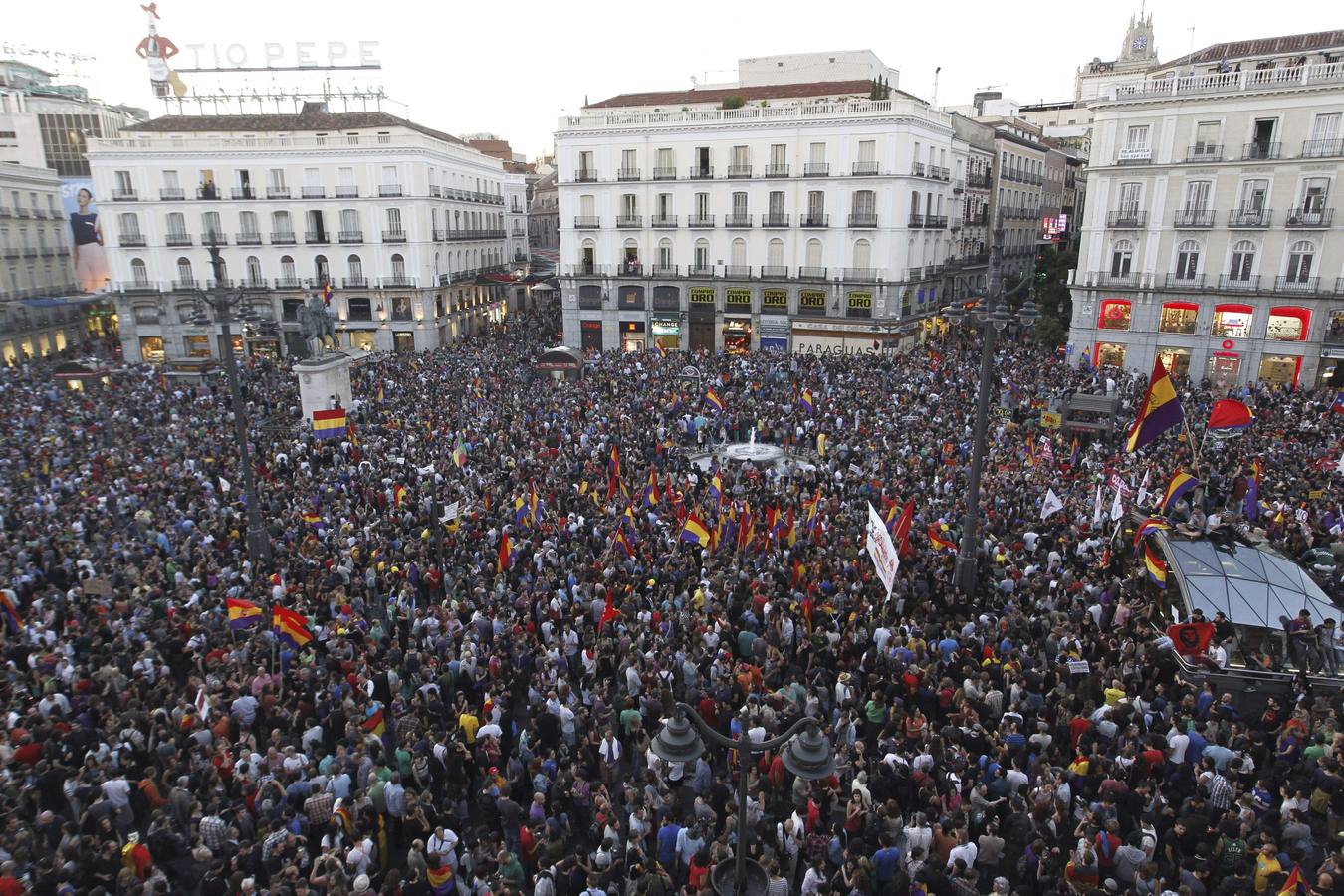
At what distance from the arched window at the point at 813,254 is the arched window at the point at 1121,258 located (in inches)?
544

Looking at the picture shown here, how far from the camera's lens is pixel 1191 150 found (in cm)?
3572

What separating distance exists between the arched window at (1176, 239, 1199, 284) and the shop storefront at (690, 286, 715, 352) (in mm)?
22234

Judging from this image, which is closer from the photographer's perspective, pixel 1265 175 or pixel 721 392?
pixel 721 392

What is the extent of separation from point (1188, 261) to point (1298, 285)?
4.06 m

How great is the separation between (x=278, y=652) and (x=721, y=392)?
2093 cm

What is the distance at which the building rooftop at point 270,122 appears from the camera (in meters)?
49.2

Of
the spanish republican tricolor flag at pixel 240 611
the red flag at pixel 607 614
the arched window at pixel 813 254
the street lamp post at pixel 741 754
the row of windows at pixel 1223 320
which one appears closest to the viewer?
the street lamp post at pixel 741 754

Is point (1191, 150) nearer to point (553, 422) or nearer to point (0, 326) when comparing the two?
point (553, 422)

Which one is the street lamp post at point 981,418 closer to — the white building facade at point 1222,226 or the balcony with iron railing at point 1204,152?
the white building facade at point 1222,226

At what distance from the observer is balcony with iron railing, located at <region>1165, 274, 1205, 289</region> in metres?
36.4

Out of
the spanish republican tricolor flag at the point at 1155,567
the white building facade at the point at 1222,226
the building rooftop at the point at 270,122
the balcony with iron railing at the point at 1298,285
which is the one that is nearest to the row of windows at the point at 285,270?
the building rooftop at the point at 270,122

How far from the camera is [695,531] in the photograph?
16781 mm

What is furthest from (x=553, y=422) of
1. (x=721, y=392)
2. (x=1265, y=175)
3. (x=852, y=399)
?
(x=1265, y=175)

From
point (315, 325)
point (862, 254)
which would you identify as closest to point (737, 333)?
point (862, 254)
